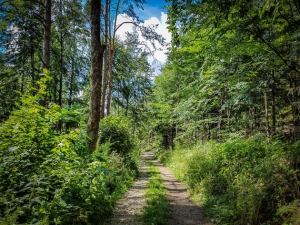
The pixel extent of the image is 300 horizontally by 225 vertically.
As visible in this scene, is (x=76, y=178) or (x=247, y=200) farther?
(x=247, y=200)

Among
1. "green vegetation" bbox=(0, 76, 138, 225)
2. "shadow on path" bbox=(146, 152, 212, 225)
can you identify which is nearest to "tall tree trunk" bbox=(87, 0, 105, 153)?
"green vegetation" bbox=(0, 76, 138, 225)

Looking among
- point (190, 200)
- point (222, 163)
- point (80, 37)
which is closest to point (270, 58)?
point (222, 163)

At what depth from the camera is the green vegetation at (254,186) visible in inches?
161

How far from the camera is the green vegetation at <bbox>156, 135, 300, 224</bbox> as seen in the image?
13.4 ft

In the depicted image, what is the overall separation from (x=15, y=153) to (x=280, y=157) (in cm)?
632

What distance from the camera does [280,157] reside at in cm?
492

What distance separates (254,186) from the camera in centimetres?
467

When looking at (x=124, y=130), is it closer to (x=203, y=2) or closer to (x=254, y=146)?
(x=254, y=146)

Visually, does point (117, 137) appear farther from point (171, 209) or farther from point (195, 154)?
point (171, 209)

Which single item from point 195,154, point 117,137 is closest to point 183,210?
point 195,154

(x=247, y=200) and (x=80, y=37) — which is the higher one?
(x=80, y=37)

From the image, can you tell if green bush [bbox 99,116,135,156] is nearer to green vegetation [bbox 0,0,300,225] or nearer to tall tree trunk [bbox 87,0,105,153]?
green vegetation [bbox 0,0,300,225]

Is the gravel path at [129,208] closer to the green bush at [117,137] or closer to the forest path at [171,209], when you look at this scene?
the forest path at [171,209]

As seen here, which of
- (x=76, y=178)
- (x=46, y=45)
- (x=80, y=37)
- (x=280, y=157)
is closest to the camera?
(x=76, y=178)
